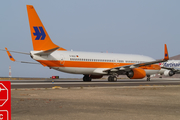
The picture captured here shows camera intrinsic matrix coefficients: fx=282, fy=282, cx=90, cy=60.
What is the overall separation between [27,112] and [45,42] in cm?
2478

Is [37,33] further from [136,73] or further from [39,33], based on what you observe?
[136,73]

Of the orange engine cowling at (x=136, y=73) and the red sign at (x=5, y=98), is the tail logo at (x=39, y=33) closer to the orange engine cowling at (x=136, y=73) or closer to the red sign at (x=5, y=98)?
the orange engine cowling at (x=136, y=73)

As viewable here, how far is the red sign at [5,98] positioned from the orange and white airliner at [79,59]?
25.8 metres

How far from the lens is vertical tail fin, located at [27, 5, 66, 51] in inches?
1302

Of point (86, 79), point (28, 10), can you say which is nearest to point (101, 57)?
point (86, 79)

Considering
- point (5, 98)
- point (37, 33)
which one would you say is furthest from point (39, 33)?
point (5, 98)

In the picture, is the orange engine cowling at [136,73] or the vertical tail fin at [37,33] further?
the orange engine cowling at [136,73]

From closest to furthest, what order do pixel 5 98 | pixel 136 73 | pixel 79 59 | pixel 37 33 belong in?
pixel 5 98
pixel 37 33
pixel 79 59
pixel 136 73

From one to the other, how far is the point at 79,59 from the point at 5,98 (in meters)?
31.0

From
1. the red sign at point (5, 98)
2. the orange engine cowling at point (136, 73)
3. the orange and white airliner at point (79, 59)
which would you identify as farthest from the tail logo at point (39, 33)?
the red sign at point (5, 98)

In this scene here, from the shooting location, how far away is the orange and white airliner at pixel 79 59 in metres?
33.4

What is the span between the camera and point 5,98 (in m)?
5.57

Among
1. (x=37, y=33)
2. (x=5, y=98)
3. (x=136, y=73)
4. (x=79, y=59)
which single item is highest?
(x=37, y=33)

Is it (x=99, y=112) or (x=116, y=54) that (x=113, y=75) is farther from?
(x=99, y=112)
